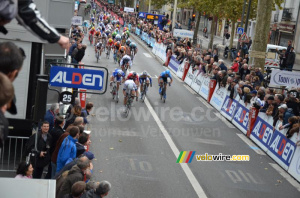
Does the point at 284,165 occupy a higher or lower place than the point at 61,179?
lower

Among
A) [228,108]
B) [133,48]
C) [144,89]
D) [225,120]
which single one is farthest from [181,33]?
[225,120]

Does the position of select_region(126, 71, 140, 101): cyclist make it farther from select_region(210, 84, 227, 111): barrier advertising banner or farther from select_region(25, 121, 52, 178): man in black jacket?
select_region(25, 121, 52, 178): man in black jacket

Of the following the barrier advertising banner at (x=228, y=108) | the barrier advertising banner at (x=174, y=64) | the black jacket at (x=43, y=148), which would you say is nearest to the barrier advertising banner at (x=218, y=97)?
the barrier advertising banner at (x=228, y=108)

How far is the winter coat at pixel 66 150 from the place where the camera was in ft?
34.7

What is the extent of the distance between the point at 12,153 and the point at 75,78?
2179 millimetres

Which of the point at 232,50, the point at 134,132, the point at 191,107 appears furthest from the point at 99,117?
the point at 232,50

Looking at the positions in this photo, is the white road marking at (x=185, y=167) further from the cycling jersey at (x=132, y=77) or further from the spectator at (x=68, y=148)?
the spectator at (x=68, y=148)

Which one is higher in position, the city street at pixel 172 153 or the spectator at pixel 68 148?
the spectator at pixel 68 148

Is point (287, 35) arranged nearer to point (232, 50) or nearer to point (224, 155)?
point (232, 50)

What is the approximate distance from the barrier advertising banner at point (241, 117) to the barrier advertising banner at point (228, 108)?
357 mm

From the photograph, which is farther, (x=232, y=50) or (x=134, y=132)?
(x=232, y=50)

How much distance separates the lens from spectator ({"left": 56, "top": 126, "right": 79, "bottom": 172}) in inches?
416

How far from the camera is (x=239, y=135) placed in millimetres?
19312

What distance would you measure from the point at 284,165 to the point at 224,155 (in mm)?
1724
